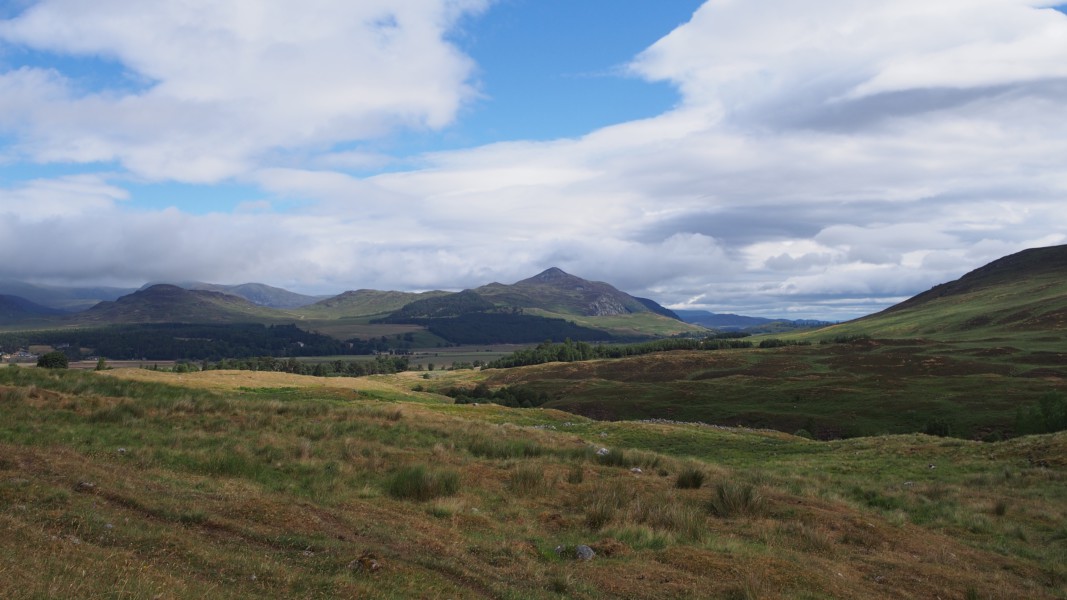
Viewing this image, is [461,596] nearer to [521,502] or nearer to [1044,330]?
[521,502]

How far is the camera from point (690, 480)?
18.5m

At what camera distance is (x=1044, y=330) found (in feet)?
476

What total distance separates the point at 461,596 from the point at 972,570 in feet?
36.5

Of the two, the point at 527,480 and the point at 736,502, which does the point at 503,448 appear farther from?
the point at 736,502

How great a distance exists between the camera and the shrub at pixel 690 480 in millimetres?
18391

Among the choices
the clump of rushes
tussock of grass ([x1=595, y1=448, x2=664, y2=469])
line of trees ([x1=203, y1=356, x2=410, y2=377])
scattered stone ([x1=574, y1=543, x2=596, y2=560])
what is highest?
the clump of rushes

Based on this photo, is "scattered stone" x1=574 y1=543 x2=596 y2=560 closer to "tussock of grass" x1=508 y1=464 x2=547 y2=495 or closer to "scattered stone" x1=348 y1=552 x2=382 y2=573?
"scattered stone" x1=348 y1=552 x2=382 y2=573

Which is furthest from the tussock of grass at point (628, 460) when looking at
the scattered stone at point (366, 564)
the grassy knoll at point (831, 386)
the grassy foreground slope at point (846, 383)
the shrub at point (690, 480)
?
the grassy knoll at point (831, 386)

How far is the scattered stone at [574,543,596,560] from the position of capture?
11.5 meters

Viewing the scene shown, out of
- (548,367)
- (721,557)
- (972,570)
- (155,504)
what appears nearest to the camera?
(155,504)

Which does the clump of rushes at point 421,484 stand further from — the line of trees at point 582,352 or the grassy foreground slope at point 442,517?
the line of trees at point 582,352

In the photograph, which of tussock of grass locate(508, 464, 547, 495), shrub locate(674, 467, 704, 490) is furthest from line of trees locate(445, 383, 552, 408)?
tussock of grass locate(508, 464, 547, 495)

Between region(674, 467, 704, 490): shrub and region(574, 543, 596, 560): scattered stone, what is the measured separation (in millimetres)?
7392

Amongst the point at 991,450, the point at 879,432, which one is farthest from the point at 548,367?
the point at 991,450
